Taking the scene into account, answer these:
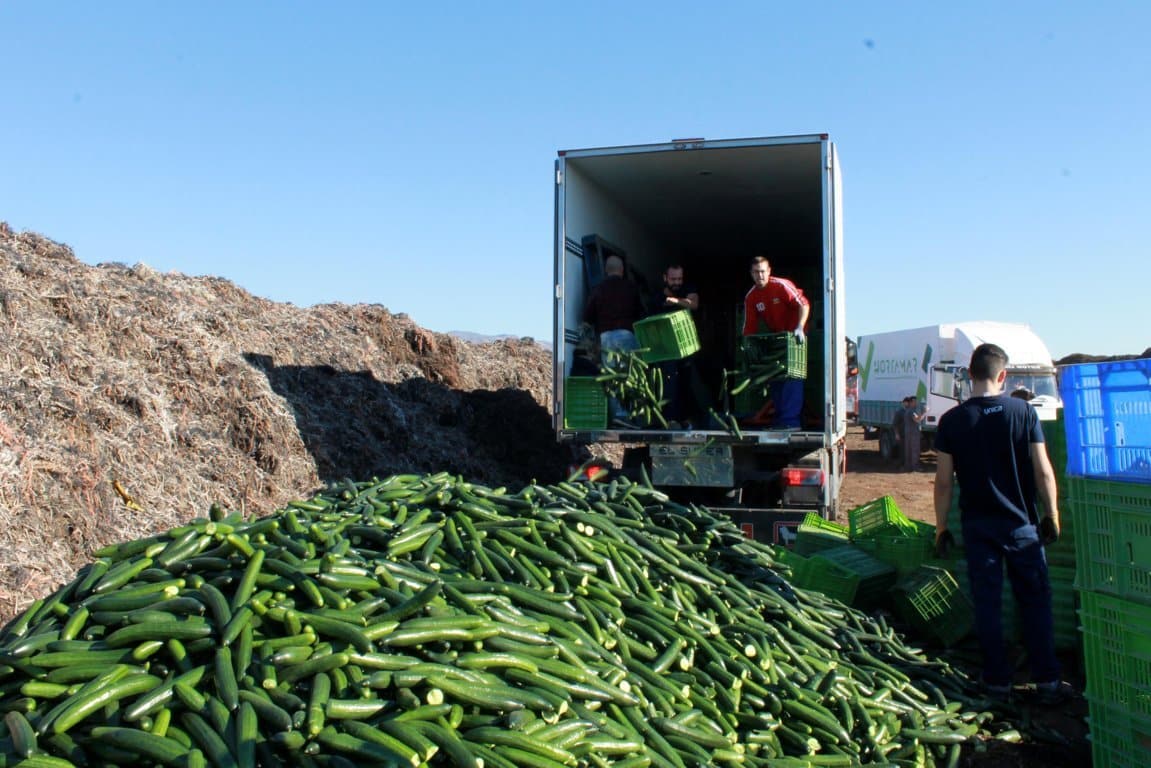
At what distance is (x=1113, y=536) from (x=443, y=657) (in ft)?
10.3

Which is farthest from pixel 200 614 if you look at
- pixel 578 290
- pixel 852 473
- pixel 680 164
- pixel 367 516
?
pixel 852 473

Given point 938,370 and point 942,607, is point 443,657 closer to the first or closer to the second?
point 942,607

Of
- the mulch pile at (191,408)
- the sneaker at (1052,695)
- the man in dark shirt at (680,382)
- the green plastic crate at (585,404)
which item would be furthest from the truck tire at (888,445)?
the sneaker at (1052,695)

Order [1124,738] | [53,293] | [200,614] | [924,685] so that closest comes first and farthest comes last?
[200,614] < [1124,738] < [924,685] < [53,293]

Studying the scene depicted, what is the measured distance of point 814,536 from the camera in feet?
26.1

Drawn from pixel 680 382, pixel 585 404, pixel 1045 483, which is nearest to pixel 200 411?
pixel 585 404

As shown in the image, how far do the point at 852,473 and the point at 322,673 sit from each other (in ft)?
62.7

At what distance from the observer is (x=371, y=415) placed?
40.1ft

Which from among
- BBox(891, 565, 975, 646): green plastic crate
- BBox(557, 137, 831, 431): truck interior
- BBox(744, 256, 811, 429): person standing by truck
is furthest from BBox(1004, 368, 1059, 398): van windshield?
BBox(891, 565, 975, 646): green plastic crate

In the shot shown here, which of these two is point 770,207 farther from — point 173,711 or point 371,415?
point 173,711

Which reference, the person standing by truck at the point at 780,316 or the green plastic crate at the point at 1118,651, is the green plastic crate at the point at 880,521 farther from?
the green plastic crate at the point at 1118,651

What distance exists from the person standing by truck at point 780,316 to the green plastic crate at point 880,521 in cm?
120

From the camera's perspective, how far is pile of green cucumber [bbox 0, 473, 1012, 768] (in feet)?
10.1

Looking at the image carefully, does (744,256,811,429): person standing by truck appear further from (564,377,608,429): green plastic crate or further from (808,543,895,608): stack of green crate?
(808,543,895,608): stack of green crate
